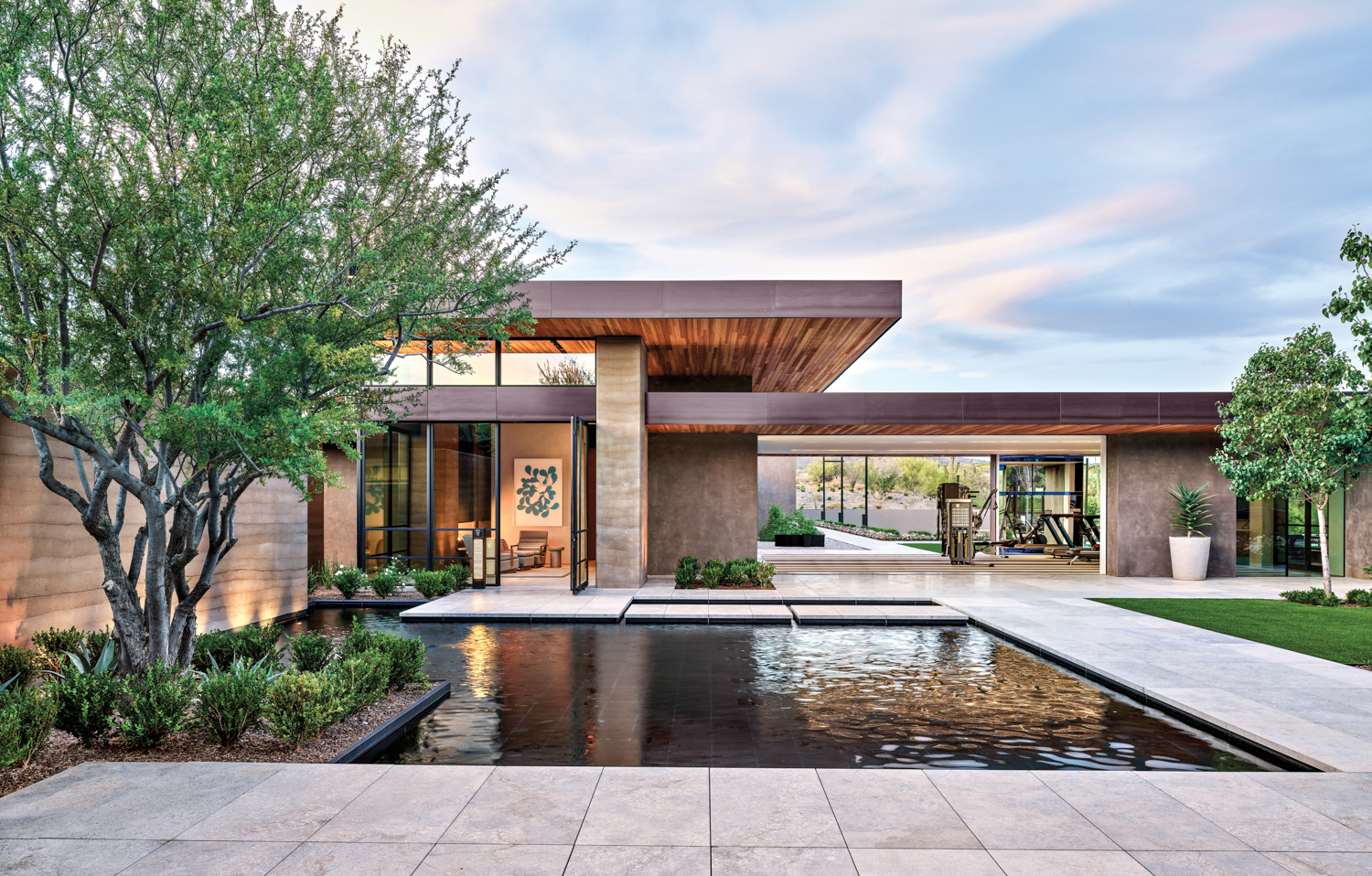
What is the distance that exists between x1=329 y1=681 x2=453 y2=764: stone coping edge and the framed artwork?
11565 mm

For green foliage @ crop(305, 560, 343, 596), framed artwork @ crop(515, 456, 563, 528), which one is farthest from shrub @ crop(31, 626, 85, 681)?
framed artwork @ crop(515, 456, 563, 528)

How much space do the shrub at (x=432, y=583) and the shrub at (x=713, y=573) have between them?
17.5 feet

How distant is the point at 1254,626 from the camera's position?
39.9ft

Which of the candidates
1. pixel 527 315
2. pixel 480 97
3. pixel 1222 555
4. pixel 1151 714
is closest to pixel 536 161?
pixel 480 97

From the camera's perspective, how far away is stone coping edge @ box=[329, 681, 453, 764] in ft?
19.2

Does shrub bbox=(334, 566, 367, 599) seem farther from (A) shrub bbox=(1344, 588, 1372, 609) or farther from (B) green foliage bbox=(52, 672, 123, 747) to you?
(A) shrub bbox=(1344, 588, 1372, 609)

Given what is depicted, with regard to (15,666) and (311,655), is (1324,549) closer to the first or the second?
(311,655)

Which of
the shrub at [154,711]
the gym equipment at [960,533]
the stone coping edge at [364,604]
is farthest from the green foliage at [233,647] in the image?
the gym equipment at [960,533]

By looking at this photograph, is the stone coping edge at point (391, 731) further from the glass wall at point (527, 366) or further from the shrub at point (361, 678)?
the glass wall at point (527, 366)

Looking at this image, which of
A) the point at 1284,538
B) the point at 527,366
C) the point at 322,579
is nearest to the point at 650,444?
the point at 527,366

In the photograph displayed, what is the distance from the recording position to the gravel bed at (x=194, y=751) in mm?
5559

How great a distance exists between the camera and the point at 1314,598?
15148 mm

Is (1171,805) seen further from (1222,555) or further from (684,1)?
(1222,555)

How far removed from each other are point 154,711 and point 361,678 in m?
1.48
